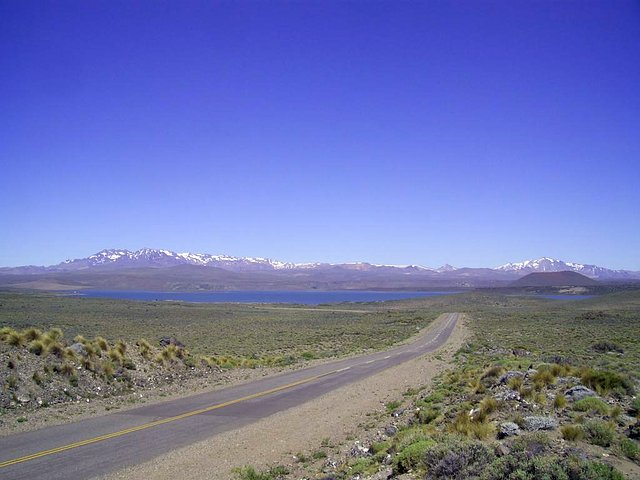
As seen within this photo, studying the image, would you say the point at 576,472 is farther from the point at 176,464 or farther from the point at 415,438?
the point at 176,464

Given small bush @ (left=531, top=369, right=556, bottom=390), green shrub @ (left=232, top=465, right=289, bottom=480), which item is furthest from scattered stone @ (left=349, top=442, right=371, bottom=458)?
small bush @ (left=531, top=369, right=556, bottom=390)

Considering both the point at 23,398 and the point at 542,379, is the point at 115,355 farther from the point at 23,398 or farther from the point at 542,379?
the point at 542,379

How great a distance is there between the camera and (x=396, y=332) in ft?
202

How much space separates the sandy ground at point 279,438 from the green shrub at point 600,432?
6452 mm

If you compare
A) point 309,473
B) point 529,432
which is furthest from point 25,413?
point 529,432

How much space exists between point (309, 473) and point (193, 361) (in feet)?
51.1

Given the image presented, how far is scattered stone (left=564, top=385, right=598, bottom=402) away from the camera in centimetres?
1263

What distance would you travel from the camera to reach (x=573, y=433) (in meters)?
9.27

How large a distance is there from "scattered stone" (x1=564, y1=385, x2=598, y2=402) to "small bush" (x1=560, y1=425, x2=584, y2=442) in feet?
11.3

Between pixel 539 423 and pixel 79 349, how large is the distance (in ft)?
59.5

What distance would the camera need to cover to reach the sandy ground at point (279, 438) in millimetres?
10656

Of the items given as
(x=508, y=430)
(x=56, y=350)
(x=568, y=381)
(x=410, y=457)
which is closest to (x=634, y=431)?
(x=508, y=430)

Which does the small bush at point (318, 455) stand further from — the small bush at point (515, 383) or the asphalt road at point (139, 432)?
the small bush at point (515, 383)

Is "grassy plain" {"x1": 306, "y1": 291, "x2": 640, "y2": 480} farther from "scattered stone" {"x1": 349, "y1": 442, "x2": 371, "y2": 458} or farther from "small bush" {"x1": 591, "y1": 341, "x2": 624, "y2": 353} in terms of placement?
"small bush" {"x1": 591, "y1": 341, "x2": 624, "y2": 353}
